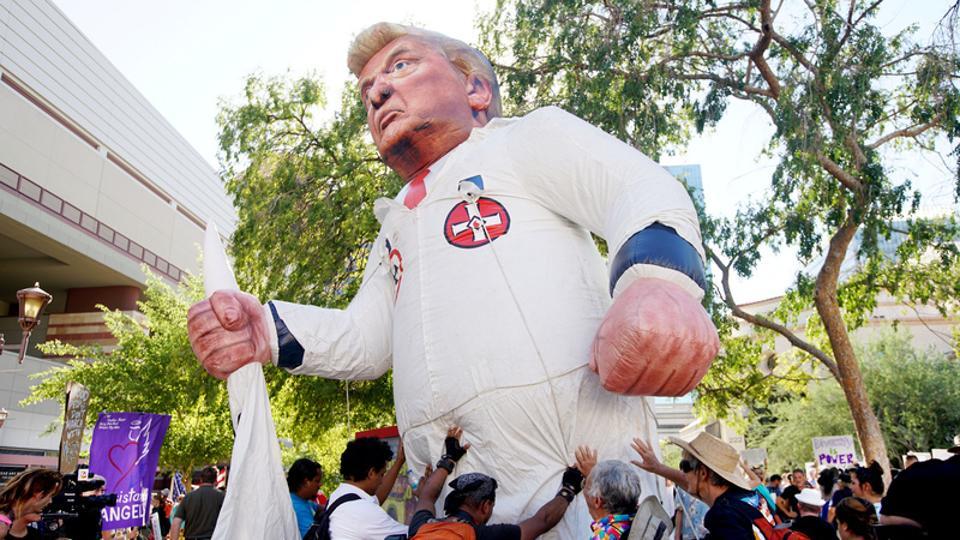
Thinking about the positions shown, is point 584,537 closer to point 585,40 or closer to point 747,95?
point 585,40

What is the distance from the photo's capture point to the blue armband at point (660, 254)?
2393 millimetres

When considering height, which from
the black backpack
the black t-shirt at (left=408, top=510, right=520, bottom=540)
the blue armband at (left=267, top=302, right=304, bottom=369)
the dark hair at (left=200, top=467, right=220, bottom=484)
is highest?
the blue armband at (left=267, top=302, right=304, bottom=369)

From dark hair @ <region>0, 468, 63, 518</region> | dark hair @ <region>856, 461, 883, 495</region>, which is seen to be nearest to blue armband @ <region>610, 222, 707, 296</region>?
dark hair @ <region>0, 468, 63, 518</region>

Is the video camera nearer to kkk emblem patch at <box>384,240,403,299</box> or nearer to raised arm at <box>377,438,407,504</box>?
raised arm at <box>377,438,407,504</box>

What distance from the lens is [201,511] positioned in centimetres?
679

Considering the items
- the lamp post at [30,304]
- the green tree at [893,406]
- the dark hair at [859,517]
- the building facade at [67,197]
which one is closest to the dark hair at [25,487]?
the dark hair at [859,517]

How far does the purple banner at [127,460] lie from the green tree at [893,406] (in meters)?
15.2

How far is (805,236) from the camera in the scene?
372 inches

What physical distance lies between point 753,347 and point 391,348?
9.31m

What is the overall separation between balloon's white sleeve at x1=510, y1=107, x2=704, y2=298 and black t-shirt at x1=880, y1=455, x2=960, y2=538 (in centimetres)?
77

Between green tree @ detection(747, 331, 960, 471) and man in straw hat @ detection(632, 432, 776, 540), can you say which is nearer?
man in straw hat @ detection(632, 432, 776, 540)

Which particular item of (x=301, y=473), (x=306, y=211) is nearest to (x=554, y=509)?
(x=301, y=473)

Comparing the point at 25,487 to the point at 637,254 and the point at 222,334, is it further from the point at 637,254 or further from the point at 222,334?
the point at 637,254

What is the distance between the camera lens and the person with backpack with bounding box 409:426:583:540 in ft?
7.98
